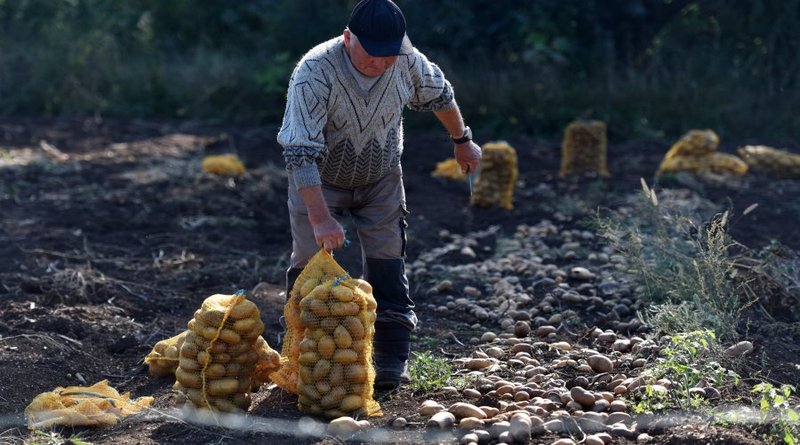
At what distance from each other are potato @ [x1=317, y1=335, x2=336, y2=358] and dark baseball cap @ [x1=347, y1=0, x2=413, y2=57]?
1019mm

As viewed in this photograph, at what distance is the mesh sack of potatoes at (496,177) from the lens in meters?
7.82

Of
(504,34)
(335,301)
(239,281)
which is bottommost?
(239,281)

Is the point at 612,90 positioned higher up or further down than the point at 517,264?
higher up

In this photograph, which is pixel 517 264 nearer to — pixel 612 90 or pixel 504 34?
pixel 612 90

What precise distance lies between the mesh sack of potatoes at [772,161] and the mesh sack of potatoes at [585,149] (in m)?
1.13

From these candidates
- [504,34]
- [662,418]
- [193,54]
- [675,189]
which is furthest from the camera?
[193,54]

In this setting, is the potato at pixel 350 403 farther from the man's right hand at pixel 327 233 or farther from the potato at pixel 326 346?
the man's right hand at pixel 327 233

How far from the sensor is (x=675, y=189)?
27.7 feet

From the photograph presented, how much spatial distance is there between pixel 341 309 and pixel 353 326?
0.25ft

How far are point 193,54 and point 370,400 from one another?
11550mm

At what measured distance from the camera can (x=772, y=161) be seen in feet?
30.1

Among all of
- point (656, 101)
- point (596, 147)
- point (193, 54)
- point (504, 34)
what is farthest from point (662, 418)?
point (193, 54)

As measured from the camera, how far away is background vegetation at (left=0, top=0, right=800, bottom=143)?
38.4 ft

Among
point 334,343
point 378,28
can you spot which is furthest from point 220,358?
Answer: point 378,28
